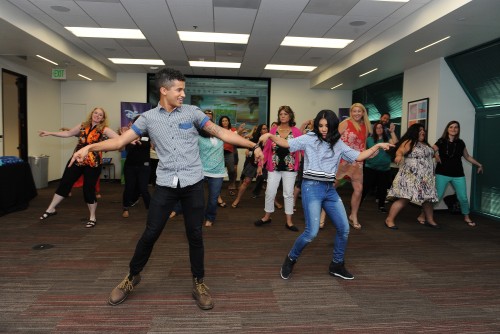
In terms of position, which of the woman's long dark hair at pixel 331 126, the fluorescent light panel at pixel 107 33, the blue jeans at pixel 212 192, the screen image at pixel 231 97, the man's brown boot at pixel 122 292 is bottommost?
the man's brown boot at pixel 122 292

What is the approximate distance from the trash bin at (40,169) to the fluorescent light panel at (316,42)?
6277mm

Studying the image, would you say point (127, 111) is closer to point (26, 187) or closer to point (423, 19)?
point (26, 187)

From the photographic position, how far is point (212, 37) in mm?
6855

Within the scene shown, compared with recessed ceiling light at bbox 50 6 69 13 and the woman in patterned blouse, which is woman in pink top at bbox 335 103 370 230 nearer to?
the woman in patterned blouse

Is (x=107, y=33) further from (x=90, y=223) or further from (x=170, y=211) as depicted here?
(x=170, y=211)

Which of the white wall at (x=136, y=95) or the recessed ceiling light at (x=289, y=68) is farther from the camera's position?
the white wall at (x=136, y=95)

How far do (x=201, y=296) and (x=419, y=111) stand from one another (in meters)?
6.27

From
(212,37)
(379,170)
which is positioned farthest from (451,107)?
(212,37)

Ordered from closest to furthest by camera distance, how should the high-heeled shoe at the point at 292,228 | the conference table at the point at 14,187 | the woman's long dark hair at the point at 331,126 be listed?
the woman's long dark hair at the point at 331,126 → the high-heeled shoe at the point at 292,228 → the conference table at the point at 14,187

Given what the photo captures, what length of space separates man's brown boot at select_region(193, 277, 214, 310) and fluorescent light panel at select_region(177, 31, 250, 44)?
5.11 m

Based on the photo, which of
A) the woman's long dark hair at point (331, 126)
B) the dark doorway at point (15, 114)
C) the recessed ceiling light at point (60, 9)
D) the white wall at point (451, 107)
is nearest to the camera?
the woman's long dark hair at point (331, 126)

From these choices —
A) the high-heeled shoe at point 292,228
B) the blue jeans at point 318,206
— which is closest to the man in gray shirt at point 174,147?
the blue jeans at point 318,206

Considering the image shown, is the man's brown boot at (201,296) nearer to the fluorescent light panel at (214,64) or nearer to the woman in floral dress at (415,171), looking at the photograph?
the woman in floral dress at (415,171)

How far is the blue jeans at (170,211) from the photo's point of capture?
2457mm
